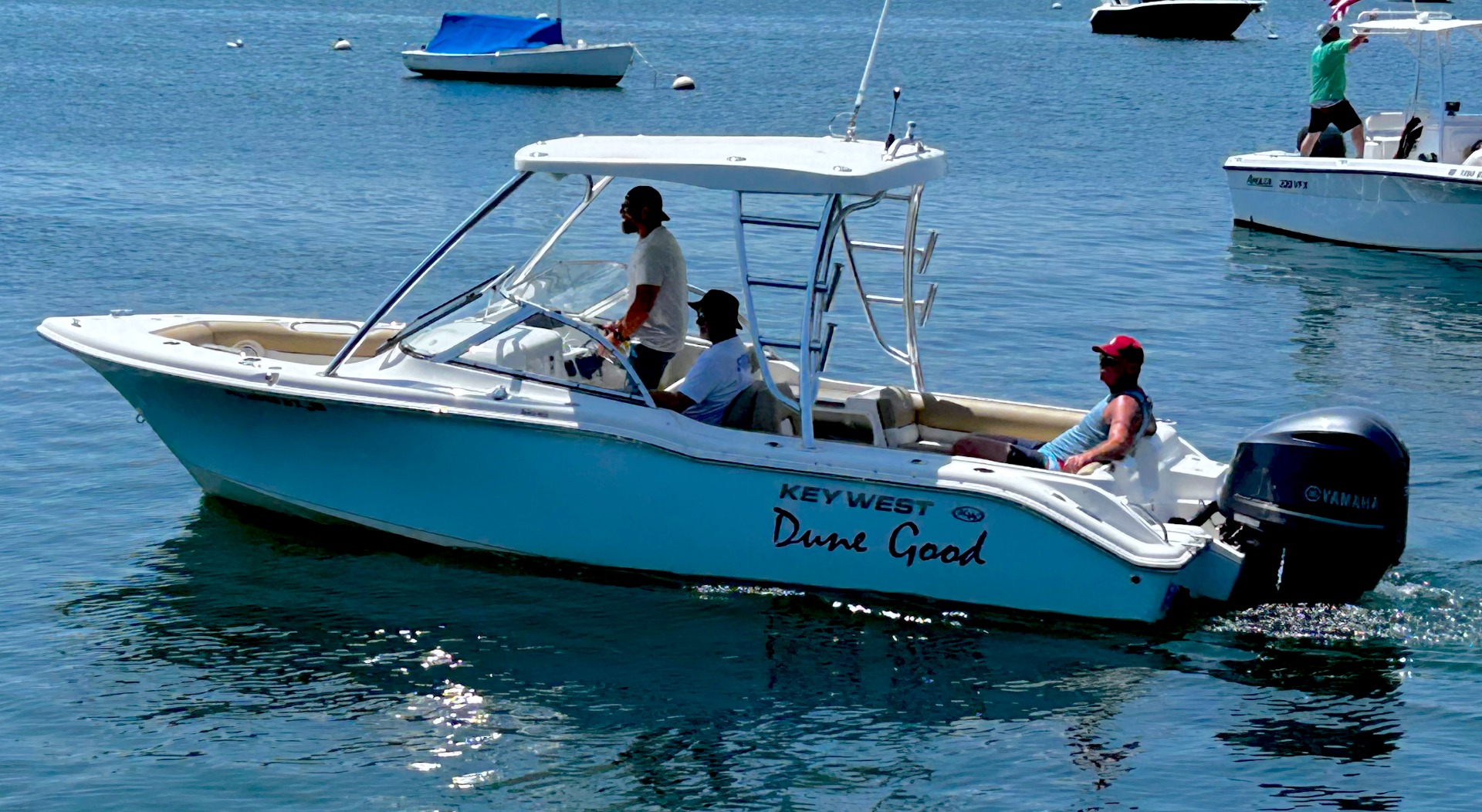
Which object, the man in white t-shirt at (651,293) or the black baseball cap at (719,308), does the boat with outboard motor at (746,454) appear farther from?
the man in white t-shirt at (651,293)

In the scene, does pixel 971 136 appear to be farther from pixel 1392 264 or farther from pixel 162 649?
pixel 162 649

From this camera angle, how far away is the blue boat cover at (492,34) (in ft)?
132

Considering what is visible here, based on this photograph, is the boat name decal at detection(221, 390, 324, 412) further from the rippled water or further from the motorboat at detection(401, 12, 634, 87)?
the motorboat at detection(401, 12, 634, 87)

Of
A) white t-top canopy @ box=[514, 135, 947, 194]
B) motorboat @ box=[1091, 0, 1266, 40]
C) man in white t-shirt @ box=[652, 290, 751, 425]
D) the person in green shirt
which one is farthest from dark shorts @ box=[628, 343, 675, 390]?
motorboat @ box=[1091, 0, 1266, 40]

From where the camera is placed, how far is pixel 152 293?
15.5 m

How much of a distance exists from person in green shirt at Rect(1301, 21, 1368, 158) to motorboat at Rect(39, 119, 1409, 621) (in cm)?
1084

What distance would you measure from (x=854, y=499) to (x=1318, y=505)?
2041 mm

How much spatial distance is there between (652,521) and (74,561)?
335 centimetres

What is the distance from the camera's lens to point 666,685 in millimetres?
7320

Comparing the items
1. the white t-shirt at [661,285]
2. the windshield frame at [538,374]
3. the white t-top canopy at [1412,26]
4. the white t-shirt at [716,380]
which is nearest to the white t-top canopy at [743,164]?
the white t-shirt at [661,285]

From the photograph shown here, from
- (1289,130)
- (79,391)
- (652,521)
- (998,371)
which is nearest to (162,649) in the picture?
(652,521)

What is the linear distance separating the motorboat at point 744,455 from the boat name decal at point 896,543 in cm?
1

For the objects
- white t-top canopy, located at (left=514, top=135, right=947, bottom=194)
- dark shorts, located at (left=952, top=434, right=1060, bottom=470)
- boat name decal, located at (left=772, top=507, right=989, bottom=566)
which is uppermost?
white t-top canopy, located at (left=514, top=135, right=947, bottom=194)

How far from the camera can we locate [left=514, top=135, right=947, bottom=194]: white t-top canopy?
24.4ft
